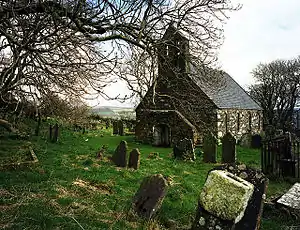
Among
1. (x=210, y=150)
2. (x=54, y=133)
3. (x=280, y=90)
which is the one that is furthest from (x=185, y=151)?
(x=280, y=90)

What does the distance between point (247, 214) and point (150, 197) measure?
77.8 inches

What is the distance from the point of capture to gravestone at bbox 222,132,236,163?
13.2 m

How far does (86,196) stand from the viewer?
648cm

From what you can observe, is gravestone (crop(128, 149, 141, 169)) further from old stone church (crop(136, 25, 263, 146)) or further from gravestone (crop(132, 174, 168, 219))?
gravestone (crop(132, 174, 168, 219))

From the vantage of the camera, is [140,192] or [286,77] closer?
[140,192]

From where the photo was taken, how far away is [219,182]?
4.34 meters

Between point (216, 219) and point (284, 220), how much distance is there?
2530 mm

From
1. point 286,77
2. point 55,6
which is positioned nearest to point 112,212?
point 55,6

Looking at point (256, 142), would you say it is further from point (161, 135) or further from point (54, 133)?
point (54, 133)

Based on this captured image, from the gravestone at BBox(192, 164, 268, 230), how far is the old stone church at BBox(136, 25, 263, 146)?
244 centimetres

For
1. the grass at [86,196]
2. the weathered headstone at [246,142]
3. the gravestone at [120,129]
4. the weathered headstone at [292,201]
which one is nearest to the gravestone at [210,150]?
the grass at [86,196]

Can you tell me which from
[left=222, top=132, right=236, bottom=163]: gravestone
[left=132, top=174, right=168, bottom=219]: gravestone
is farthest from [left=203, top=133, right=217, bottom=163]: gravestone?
[left=132, top=174, right=168, bottom=219]: gravestone

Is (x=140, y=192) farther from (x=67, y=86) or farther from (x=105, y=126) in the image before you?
(x=105, y=126)

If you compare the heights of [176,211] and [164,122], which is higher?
[164,122]
